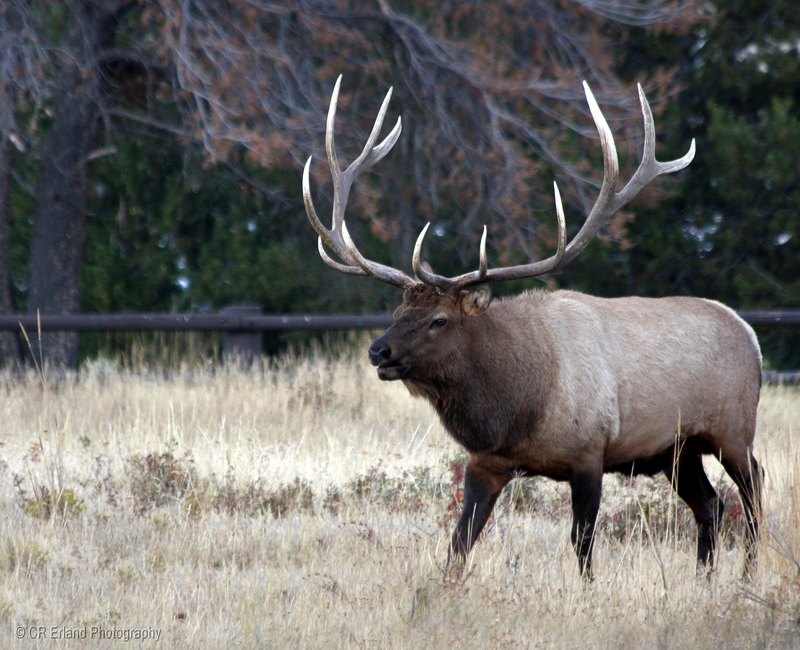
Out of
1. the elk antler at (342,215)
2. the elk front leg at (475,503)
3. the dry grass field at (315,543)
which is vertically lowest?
the dry grass field at (315,543)

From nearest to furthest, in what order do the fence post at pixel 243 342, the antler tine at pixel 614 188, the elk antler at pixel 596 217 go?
1. the elk antler at pixel 596 217
2. the antler tine at pixel 614 188
3. the fence post at pixel 243 342

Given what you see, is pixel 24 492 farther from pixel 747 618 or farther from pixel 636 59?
pixel 636 59

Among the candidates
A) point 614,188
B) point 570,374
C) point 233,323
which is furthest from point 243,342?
point 614,188

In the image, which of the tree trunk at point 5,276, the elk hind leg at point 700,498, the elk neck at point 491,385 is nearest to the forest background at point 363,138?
the tree trunk at point 5,276

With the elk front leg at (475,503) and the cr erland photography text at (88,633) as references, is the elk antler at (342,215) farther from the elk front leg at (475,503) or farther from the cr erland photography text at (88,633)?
the cr erland photography text at (88,633)

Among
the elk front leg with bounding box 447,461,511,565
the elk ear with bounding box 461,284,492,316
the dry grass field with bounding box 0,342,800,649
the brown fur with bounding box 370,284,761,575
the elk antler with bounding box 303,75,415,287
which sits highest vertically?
the elk antler with bounding box 303,75,415,287

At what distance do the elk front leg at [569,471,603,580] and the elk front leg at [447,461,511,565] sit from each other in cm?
36

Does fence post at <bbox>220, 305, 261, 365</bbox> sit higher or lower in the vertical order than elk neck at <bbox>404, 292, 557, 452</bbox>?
lower

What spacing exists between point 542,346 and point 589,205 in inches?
236

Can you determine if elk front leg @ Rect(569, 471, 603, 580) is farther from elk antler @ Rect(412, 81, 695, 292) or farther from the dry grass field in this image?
elk antler @ Rect(412, 81, 695, 292)

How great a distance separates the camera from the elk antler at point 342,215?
6.11 metres

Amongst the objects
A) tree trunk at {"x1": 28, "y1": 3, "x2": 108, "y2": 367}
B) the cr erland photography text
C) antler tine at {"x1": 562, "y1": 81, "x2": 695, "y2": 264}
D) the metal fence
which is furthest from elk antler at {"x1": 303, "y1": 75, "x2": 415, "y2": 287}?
tree trunk at {"x1": 28, "y1": 3, "x2": 108, "y2": 367}

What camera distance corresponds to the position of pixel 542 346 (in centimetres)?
605

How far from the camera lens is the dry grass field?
474 cm
